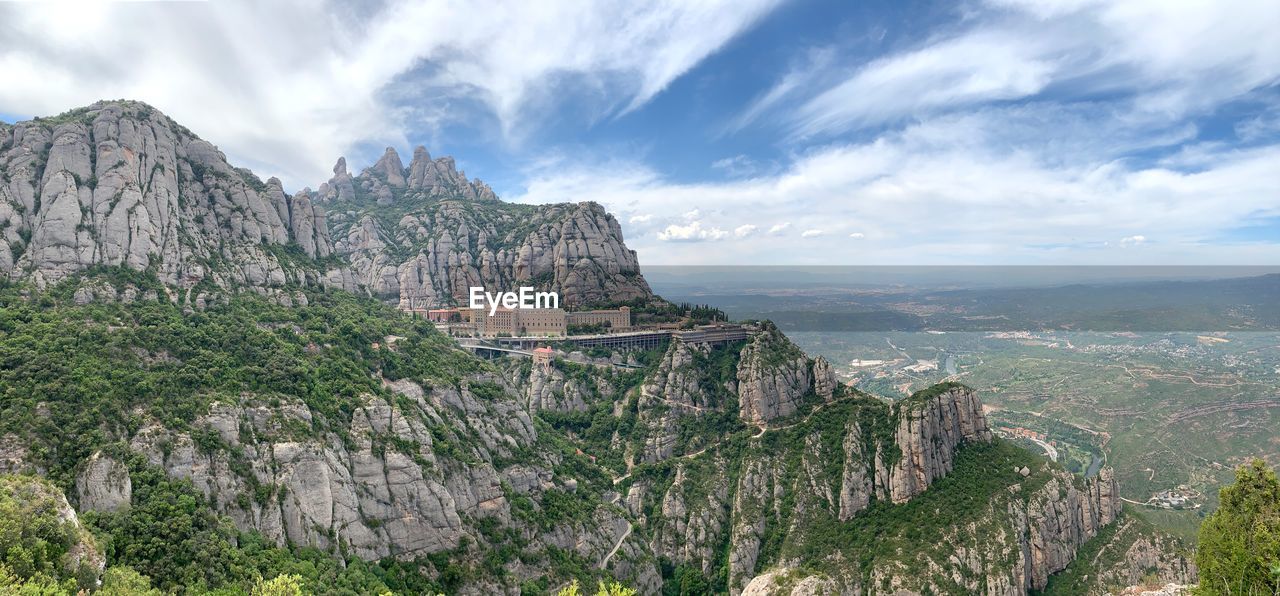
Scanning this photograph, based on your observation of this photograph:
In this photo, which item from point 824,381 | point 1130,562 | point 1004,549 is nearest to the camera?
point 1004,549

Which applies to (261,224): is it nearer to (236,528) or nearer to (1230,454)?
(236,528)

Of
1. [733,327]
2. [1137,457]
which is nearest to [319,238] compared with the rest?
[733,327]

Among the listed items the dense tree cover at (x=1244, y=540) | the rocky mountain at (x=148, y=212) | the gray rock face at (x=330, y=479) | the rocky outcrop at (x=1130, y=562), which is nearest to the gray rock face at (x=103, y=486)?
the gray rock face at (x=330, y=479)

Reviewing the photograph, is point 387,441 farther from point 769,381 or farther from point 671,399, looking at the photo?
point 769,381

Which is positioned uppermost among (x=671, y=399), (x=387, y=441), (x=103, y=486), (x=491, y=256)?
(x=491, y=256)

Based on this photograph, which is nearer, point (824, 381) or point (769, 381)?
point (769, 381)

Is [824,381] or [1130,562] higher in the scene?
[824,381]

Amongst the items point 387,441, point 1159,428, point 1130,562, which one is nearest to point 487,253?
point 387,441
